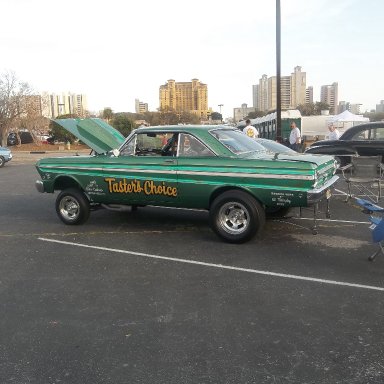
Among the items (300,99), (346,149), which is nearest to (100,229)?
(346,149)

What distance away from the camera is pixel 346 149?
12336 mm

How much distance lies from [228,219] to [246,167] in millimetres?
801

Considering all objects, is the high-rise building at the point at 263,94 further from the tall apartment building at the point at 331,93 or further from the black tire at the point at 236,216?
the black tire at the point at 236,216

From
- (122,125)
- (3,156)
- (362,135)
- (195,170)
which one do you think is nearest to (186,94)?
(122,125)

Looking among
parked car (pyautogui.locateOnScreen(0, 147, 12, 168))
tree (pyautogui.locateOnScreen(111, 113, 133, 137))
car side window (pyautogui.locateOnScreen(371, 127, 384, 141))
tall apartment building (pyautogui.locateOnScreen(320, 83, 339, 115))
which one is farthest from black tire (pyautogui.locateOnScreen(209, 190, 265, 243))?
tall apartment building (pyautogui.locateOnScreen(320, 83, 339, 115))

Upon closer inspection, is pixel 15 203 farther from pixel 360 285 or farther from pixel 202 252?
pixel 360 285

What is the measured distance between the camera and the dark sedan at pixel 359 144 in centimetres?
1223

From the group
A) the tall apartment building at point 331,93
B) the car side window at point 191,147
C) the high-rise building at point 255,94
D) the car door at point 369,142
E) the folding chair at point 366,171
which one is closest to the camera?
the car side window at point 191,147

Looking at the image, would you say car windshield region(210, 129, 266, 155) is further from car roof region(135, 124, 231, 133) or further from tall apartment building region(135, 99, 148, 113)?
tall apartment building region(135, 99, 148, 113)

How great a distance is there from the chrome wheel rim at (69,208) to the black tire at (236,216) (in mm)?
2729

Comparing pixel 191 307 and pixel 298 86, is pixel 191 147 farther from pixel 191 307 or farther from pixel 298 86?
pixel 298 86

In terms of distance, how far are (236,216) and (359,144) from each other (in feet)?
24.5

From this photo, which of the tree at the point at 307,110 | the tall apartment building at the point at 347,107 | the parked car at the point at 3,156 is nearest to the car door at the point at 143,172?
the parked car at the point at 3,156

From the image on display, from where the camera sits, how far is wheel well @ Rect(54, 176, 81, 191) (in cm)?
773
